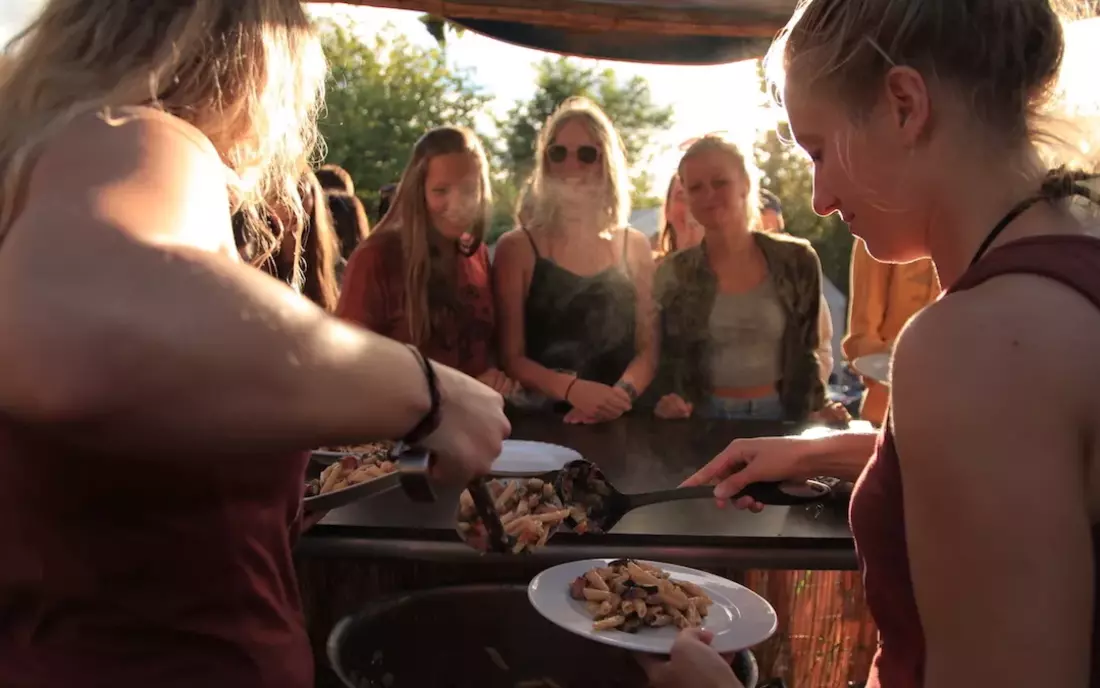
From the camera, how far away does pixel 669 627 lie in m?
1.16

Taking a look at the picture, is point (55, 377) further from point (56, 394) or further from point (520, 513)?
point (520, 513)

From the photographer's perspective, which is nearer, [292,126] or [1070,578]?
[1070,578]

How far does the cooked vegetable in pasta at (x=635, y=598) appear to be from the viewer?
116 cm

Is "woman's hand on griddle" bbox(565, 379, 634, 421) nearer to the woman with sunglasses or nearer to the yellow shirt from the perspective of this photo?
the woman with sunglasses

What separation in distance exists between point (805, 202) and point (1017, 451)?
8.07 m

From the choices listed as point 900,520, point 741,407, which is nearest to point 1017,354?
point 900,520

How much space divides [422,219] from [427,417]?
2.39 meters

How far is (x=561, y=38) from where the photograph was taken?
313 centimetres

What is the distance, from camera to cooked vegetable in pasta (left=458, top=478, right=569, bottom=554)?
49.6 inches

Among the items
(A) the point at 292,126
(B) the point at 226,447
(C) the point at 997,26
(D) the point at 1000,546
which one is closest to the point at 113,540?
(B) the point at 226,447

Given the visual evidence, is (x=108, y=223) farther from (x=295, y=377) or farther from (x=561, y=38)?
(x=561, y=38)

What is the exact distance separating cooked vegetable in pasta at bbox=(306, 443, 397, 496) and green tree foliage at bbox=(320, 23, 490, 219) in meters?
15.2

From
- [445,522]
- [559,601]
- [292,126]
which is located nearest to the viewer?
[292,126]

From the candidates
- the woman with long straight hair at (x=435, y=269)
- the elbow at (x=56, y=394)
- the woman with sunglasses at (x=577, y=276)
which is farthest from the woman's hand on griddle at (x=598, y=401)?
the elbow at (x=56, y=394)
